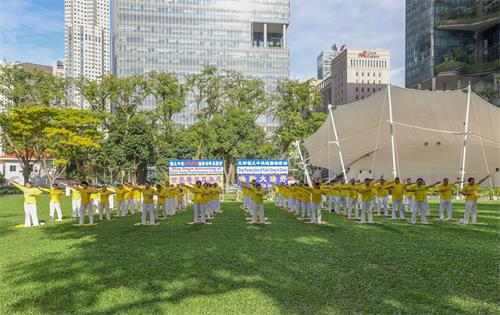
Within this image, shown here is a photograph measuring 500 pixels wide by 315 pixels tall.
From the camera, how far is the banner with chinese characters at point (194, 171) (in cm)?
3123

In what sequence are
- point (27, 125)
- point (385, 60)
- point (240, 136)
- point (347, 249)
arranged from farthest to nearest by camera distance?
point (385, 60)
point (240, 136)
point (27, 125)
point (347, 249)

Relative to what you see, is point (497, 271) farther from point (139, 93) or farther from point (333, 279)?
point (139, 93)

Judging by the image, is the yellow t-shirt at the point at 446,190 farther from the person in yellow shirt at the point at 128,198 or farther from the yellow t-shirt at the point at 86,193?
the person in yellow shirt at the point at 128,198

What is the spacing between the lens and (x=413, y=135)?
30.5 meters

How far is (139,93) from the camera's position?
51.8m

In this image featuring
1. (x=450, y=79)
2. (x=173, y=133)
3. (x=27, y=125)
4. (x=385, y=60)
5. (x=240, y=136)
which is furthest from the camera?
(x=385, y=60)

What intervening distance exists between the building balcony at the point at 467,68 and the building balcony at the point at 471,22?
640cm

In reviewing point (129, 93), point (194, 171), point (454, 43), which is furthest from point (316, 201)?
point (454, 43)

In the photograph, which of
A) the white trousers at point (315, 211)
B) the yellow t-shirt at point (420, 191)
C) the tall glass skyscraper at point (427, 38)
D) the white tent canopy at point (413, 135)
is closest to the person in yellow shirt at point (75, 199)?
the white trousers at point (315, 211)

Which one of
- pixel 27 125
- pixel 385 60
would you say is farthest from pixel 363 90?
pixel 27 125

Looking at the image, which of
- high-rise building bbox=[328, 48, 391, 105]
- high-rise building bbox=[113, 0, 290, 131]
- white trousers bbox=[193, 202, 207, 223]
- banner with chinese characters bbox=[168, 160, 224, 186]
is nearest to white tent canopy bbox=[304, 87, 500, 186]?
banner with chinese characters bbox=[168, 160, 224, 186]

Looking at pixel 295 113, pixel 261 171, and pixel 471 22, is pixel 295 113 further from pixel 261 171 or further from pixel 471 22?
pixel 471 22

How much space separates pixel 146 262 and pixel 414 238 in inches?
305

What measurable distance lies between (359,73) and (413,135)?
118 m
